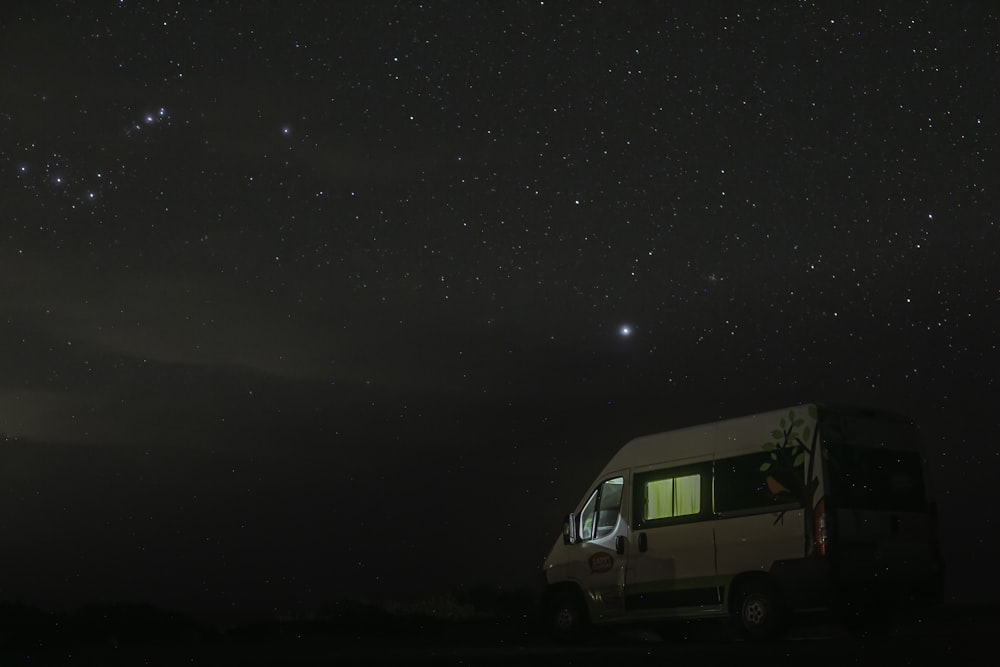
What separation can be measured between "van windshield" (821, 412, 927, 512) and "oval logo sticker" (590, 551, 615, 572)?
127 inches

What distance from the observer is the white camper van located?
12898 millimetres

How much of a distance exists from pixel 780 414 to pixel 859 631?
2.72 meters

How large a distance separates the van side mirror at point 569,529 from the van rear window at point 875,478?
385cm

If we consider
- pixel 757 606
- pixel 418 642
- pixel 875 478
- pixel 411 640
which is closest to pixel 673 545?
pixel 757 606

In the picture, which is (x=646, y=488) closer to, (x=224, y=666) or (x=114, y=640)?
(x=224, y=666)

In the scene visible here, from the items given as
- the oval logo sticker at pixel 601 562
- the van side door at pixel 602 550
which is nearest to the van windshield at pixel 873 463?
the van side door at pixel 602 550

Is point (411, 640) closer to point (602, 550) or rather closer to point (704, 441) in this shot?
point (602, 550)

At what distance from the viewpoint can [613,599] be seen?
15094mm

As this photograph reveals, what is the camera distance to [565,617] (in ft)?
51.7

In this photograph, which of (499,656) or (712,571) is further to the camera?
(712,571)

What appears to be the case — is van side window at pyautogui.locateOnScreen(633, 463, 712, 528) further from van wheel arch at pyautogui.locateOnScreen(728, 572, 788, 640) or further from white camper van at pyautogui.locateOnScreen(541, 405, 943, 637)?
van wheel arch at pyautogui.locateOnScreen(728, 572, 788, 640)

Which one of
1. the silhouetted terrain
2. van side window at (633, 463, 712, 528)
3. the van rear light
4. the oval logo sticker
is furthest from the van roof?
the silhouetted terrain

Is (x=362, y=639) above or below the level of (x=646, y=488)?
below

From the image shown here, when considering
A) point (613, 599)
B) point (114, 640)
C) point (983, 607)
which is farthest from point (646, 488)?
point (983, 607)
